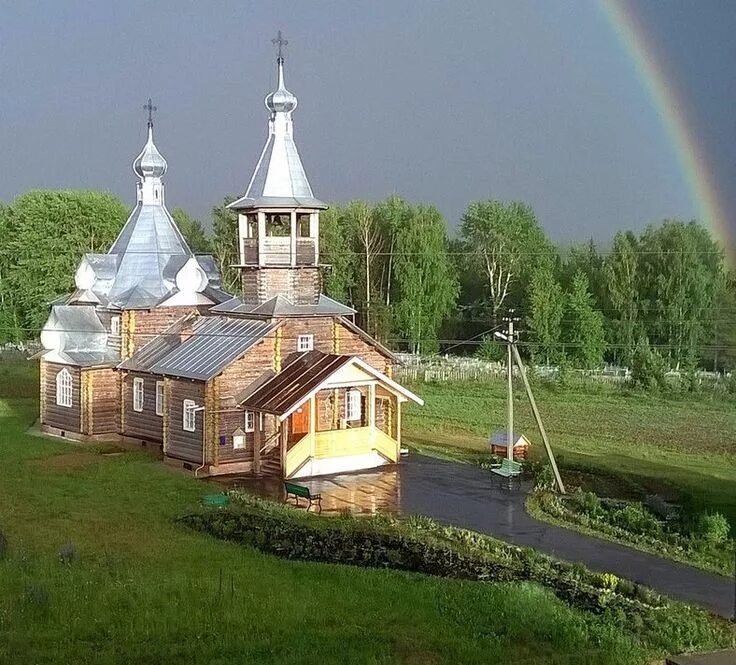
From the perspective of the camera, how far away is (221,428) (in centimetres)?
1781

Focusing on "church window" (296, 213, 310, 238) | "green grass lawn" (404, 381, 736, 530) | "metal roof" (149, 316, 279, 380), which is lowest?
"green grass lawn" (404, 381, 736, 530)

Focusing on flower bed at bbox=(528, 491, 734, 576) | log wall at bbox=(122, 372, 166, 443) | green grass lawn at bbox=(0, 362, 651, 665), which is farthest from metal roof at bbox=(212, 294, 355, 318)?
green grass lawn at bbox=(0, 362, 651, 665)

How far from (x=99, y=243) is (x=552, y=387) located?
13.3 m

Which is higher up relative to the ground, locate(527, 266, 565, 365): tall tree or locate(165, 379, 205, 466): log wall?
locate(527, 266, 565, 365): tall tree

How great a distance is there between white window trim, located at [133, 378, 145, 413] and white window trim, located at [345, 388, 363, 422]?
4456 millimetres

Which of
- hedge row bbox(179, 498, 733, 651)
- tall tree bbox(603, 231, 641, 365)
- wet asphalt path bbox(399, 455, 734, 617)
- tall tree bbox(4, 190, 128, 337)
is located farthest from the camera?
tall tree bbox(603, 231, 641, 365)

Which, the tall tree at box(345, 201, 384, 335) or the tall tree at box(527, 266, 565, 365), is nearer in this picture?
the tall tree at box(527, 266, 565, 365)

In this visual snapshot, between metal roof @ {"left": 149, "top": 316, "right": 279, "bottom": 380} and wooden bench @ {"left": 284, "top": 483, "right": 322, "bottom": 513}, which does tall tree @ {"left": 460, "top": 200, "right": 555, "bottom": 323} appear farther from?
wooden bench @ {"left": 284, "top": 483, "right": 322, "bottom": 513}

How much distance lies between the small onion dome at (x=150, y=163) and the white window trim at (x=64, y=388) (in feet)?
16.5

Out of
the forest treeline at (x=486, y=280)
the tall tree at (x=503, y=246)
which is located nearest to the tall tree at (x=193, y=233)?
the forest treeline at (x=486, y=280)

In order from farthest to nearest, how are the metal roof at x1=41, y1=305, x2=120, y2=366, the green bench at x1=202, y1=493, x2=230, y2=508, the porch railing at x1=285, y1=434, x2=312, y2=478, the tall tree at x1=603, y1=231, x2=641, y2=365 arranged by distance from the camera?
1. the tall tree at x1=603, y1=231, x2=641, y2=365
2. the metal roof at x1=41, y1=305, x2=120, y2=366
3. the porch railing at x1=285, y1=434, x2=312, y2=478
4. the green bench at x1=202, y1=493, x2=230, y2=508

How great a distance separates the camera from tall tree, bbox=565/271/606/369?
29172 millimetres

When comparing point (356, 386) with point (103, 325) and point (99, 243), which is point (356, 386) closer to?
point (103, 325)

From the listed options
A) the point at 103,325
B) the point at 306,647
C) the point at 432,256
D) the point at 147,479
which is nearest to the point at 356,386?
the point at 147,479
